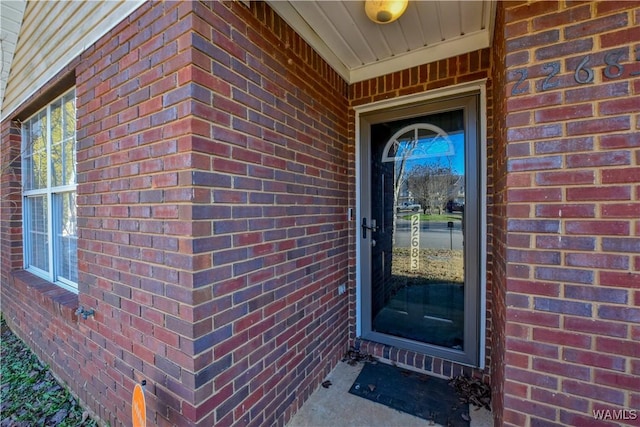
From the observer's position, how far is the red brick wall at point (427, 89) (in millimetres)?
2016

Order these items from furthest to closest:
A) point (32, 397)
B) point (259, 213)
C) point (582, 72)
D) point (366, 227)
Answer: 1. point (366, 227)
2. point (32, 397)
3. point (259, 213)
4. point (582, 72)

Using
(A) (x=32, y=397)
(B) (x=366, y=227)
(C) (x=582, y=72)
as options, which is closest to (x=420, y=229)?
(B) (x=366, y=227)

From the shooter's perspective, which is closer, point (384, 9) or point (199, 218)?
point (199, 218)

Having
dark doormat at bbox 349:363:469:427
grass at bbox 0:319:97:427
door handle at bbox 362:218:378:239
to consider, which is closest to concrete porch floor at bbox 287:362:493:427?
dark doormat at bbox 349:363:469:427

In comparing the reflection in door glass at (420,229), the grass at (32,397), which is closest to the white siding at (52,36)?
the reflection in door glass at (420,229)

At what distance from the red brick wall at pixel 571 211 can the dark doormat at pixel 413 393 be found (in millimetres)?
680

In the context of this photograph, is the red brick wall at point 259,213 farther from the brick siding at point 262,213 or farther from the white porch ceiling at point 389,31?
the white porch ceiling at point 389,31

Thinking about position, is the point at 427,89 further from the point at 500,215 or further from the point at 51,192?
the point at 51,192

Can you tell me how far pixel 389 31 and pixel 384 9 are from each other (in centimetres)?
37

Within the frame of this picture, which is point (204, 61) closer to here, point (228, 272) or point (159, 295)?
point (228, 272)

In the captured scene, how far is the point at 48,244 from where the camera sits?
8.93ft

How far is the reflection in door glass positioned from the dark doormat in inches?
13.0

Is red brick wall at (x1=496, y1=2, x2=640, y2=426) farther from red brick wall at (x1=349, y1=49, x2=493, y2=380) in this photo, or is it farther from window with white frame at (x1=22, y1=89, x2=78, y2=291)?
window with white frame at (x1=22, y1=89, x2=78, y2=291)

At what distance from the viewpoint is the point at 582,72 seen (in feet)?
3.67
